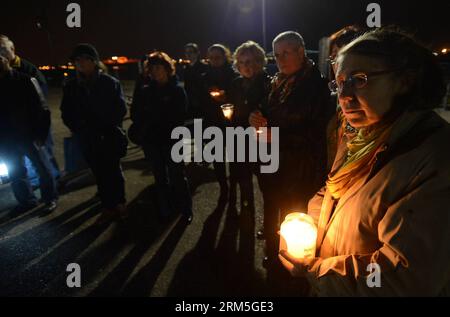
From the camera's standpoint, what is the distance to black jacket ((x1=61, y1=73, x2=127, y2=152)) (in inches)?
145

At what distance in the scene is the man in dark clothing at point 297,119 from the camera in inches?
102

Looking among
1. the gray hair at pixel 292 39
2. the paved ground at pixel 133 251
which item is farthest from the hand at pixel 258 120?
the paved ground at pixel 133 251

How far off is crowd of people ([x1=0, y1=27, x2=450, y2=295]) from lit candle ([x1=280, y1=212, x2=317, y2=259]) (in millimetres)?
42

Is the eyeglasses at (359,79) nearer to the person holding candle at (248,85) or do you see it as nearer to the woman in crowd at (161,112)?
the person holding candle at (248,85)

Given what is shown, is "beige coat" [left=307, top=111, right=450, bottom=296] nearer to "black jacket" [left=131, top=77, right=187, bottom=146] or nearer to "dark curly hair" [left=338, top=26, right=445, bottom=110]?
"dark curly hair" [left=338, top=26, right=445, bottom=110]

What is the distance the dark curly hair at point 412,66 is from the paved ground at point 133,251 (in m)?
2.33

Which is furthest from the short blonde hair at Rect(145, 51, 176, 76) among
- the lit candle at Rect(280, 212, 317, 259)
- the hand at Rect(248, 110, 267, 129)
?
the lit candle at Rect(280, 212, 317, 259)

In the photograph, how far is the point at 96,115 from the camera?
3762 mm

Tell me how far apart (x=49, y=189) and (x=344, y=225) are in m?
4.75

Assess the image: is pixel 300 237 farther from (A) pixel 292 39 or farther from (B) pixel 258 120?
(A) pixel 292 39

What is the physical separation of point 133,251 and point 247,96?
2.41 m

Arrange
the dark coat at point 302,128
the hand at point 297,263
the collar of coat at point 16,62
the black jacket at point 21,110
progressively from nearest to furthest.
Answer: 1. the hand at point 297,263
2. the dark coat at point 302,128
3. the black jacket at point 21,110
4. the collar of coat at point 16,62

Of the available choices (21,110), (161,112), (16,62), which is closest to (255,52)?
(161,112)
